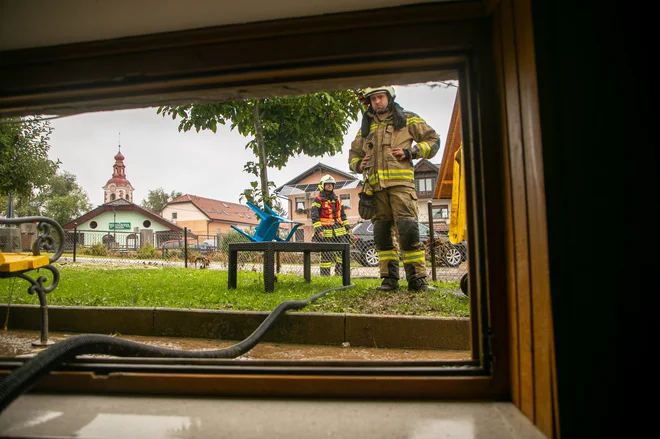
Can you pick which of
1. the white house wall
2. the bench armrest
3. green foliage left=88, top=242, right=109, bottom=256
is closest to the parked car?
the bench armrest

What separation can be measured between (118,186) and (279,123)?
67531 millimetres

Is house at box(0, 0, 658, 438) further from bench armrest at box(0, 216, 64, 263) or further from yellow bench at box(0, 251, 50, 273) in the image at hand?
bench armrest at box(0, 216, 64, 263)

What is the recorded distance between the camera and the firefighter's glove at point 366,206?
459 centimetres

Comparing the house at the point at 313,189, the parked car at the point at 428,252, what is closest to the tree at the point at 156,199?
the house at the point at 313,189

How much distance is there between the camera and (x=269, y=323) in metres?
2.79

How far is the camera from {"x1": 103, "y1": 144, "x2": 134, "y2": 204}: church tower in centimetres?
6359

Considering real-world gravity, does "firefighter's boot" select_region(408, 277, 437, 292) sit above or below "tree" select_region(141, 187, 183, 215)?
below

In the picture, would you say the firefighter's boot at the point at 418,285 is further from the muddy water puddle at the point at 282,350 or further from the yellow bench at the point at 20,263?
the yellow bench at the point at 20,263

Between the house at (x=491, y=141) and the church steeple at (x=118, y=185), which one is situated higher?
the church steeple at (x=118, y=185)

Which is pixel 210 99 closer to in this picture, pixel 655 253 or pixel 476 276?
pixel 476 276

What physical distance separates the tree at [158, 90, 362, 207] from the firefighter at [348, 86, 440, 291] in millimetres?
1739

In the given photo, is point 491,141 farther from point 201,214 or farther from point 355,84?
point 201,214

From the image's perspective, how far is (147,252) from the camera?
16.8 metres

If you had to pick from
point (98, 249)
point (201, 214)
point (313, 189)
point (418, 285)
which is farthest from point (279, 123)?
point (201, 214)
